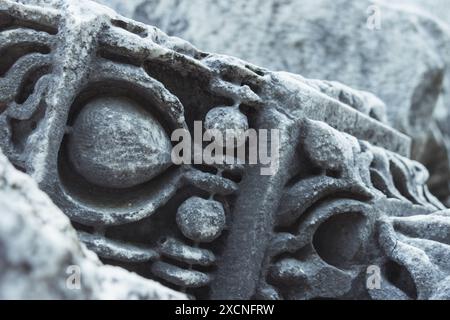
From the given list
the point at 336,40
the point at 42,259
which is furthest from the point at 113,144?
the point at 336,40

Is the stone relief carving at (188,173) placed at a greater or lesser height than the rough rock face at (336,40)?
lesser

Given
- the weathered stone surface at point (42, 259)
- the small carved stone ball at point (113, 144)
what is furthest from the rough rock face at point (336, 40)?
the weathered stone surface at point (42, 259)

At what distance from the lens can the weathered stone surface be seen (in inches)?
21.8

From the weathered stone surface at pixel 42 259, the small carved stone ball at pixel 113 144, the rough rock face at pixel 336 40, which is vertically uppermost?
the rough rock face at pixel 336 40

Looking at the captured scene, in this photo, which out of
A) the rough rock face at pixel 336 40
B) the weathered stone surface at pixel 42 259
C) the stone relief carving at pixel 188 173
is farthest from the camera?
the rough rock face at pixel 336 40

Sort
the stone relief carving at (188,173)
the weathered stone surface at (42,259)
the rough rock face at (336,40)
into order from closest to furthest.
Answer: the weathered stone surface at (42,259)
the stone relief carving at (188,173)
the rough rock face at (336,40)

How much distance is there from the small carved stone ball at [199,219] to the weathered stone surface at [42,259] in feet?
1.57

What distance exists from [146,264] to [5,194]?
0.63 meters

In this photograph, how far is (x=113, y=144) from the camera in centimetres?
117

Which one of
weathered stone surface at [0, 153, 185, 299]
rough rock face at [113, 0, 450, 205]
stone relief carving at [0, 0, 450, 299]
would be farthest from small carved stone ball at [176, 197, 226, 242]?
rough rock face at [113, 0, 450, 205]

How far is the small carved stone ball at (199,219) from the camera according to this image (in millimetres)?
1233

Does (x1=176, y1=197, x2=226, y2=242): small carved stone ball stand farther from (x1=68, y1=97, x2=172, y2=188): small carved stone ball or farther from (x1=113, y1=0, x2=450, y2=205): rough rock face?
(x1=113, y1=0, x2=450, y2=205): rough rock face

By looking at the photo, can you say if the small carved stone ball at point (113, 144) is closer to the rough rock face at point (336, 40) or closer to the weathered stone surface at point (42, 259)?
the weathered stone surface at point (42, 259)
